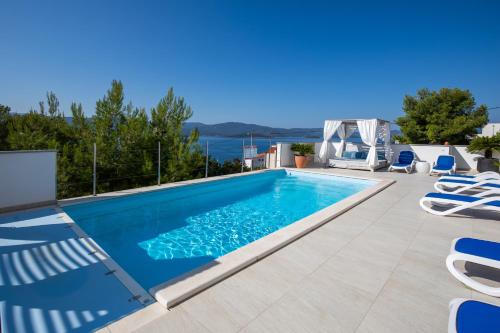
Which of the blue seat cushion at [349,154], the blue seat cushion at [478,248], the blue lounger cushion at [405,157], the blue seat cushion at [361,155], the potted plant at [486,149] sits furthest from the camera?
the blue seat cushion at [349,154]

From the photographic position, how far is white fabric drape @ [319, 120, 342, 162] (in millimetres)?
10164

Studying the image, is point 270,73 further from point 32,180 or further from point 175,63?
point 32,180

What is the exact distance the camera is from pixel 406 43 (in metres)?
14.3

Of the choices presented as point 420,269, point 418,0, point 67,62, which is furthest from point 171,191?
point 418,0

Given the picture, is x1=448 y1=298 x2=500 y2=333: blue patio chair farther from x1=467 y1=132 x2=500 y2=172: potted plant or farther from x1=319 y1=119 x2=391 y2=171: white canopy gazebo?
x1=467 y1=132 x2=500 y2=172: potted plant

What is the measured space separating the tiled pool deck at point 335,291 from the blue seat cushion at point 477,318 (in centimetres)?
29

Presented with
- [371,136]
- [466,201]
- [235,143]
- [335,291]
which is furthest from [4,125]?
[466,201]

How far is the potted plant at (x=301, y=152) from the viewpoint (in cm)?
975

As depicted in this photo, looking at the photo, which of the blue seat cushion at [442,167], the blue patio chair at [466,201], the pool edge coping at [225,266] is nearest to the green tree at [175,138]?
the pool edge coping at [225,266]

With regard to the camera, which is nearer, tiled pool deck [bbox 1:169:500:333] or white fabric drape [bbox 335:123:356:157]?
tiled pool deck [bbox 1:169:500:333]

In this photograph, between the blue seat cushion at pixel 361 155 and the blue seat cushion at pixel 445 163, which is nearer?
the blue seat cushion at pixel 445 163

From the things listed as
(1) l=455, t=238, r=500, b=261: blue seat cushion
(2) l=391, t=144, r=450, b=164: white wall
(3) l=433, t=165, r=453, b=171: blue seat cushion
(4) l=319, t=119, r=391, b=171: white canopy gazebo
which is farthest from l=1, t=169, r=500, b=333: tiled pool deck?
(2) l=391, t=144, r=450, b=164: white wall

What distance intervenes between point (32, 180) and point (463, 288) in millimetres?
5392

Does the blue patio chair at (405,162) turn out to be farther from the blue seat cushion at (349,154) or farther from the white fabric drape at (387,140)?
the blue seat cushion at (349,154)
